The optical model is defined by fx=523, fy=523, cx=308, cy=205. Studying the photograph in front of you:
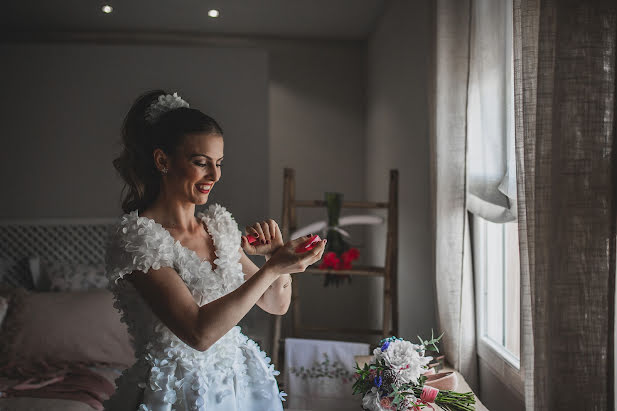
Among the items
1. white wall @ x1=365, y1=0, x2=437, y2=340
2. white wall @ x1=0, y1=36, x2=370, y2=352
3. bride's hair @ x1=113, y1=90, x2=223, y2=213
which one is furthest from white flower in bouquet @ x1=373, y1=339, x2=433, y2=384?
white wall @ x1=0, y1=36, x2=370, y2=352

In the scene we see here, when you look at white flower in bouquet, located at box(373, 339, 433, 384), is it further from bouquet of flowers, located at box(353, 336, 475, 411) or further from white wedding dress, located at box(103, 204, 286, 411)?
white wedding dress, located at box(103, 204, 286, 411)

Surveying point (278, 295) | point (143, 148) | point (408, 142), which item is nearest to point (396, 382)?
point (278, 295)

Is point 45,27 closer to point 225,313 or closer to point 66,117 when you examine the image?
point 66,117

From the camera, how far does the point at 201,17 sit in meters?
3.60

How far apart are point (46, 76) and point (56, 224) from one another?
99 centimetres

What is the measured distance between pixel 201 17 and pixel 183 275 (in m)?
2.81

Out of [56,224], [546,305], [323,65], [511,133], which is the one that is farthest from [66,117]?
[546,305]

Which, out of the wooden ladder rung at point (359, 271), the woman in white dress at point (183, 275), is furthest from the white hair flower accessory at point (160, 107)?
the wooden ladder rung at point (359, 271)

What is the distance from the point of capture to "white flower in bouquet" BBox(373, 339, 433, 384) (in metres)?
1.56

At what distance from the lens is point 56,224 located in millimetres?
3480

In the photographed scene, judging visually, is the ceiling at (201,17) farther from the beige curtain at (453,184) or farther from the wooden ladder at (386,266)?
the beige curtain at (453,184)

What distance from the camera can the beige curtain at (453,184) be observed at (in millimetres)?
2160

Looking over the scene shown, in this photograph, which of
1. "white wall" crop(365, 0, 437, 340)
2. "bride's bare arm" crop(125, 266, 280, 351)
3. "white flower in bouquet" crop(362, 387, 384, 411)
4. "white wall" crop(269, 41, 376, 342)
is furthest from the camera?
"white wall" crop(269, 41, 376, 342)

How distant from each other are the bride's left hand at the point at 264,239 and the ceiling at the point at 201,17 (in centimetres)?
242
